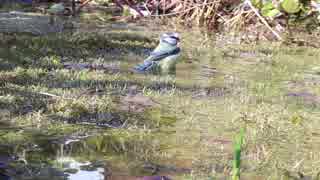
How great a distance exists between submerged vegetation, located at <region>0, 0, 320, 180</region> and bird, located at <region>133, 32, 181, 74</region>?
0.16 m

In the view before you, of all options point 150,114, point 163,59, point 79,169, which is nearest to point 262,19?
point 163,59

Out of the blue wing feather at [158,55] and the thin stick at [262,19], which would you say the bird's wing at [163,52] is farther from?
the thin stick at [262,19]

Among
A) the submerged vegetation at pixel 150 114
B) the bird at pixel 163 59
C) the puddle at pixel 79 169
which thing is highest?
the bird at pixel 163 59

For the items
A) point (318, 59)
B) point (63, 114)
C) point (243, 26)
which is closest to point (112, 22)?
point (243, 26)

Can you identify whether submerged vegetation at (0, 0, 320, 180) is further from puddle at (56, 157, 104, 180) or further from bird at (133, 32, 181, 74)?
bird at (133, 32, 181, 74)

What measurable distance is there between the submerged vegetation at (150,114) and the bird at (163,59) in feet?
0.52

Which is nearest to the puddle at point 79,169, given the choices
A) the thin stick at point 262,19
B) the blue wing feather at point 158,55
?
the blue wing feather at point 158,55

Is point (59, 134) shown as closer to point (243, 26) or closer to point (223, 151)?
point (223, 151)

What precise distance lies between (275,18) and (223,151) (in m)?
7.29

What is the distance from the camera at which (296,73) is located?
722 cm

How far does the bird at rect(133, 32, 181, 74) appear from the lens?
6.70 m

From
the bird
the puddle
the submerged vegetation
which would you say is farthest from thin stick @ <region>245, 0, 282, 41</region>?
Result: the puddle

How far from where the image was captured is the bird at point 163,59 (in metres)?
6.70

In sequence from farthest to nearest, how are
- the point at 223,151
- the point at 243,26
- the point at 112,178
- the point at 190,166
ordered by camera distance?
the point at 243,26 < the point at 223,151 < the point at 190,166 < the point at 112,178
